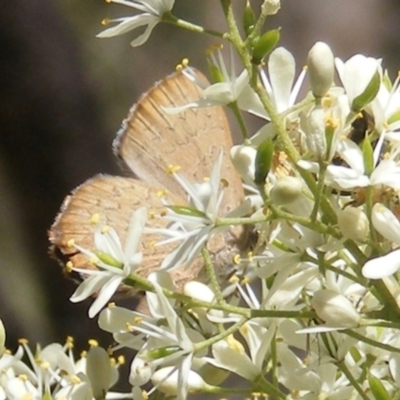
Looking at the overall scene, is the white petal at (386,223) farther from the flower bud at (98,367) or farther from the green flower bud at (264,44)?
the flower bud at (98,367)

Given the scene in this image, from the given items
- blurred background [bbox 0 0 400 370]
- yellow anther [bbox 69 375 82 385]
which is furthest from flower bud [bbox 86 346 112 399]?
blurred background [bbox 0 0 400 370]

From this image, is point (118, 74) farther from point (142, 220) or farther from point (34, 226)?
point (142, 220)

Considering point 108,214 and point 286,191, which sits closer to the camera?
point 286,191

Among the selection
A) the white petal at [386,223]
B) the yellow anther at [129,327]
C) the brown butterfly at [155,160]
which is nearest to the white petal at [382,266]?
the white petal at [386,223]

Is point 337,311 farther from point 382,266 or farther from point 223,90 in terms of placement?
point 223,90

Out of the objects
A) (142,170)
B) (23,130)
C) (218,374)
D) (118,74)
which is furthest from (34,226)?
(218,374)

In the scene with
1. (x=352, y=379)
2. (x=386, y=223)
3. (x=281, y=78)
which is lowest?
(x=352, y=379)

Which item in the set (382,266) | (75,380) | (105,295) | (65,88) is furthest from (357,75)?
(65,88)

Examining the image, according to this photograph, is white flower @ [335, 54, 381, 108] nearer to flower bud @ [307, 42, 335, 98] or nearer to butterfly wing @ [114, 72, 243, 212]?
flower bud @ [307, 42, 335, 98]
